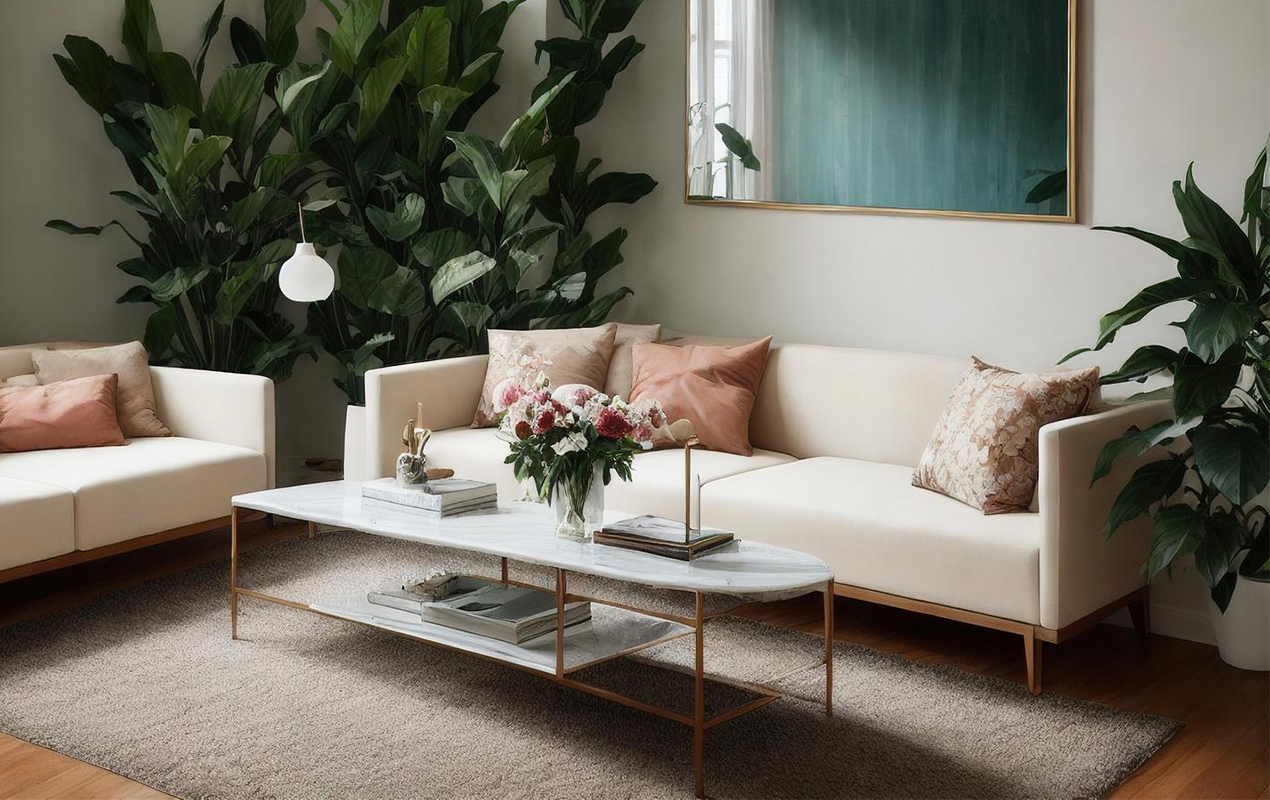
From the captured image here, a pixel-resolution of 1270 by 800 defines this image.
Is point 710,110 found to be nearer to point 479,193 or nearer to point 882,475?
point 479,193

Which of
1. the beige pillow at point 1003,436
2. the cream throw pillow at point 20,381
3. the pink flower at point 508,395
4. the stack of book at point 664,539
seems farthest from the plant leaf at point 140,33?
the beige pillow at point 1003,436

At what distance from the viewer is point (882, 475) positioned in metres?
4.06

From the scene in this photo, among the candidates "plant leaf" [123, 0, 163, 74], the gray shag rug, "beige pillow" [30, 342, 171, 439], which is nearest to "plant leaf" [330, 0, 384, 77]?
"plant leaf" [123, 0, 163, 74]

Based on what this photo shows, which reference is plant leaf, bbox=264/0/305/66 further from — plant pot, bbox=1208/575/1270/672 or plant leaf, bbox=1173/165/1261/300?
plant pot, bbox=1208/575/1270/672

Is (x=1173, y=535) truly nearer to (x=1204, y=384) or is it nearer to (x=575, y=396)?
(x=1204, y=384)

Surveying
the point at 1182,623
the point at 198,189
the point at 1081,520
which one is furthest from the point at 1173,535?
the point at 198,189

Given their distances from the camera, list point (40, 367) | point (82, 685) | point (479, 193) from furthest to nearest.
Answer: point (479, 193), point (40, 367), point (82, 685)

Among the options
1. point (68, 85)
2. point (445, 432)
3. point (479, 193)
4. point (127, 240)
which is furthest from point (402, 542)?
point (68, 85)

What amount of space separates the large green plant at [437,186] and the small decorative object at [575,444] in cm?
160

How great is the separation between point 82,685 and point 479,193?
7.57 ft

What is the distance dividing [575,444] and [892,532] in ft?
3.08

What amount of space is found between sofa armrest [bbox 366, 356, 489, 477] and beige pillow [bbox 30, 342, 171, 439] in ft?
2.52

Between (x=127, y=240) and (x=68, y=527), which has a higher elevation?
(x=127, y=240)

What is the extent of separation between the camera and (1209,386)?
323 cm
